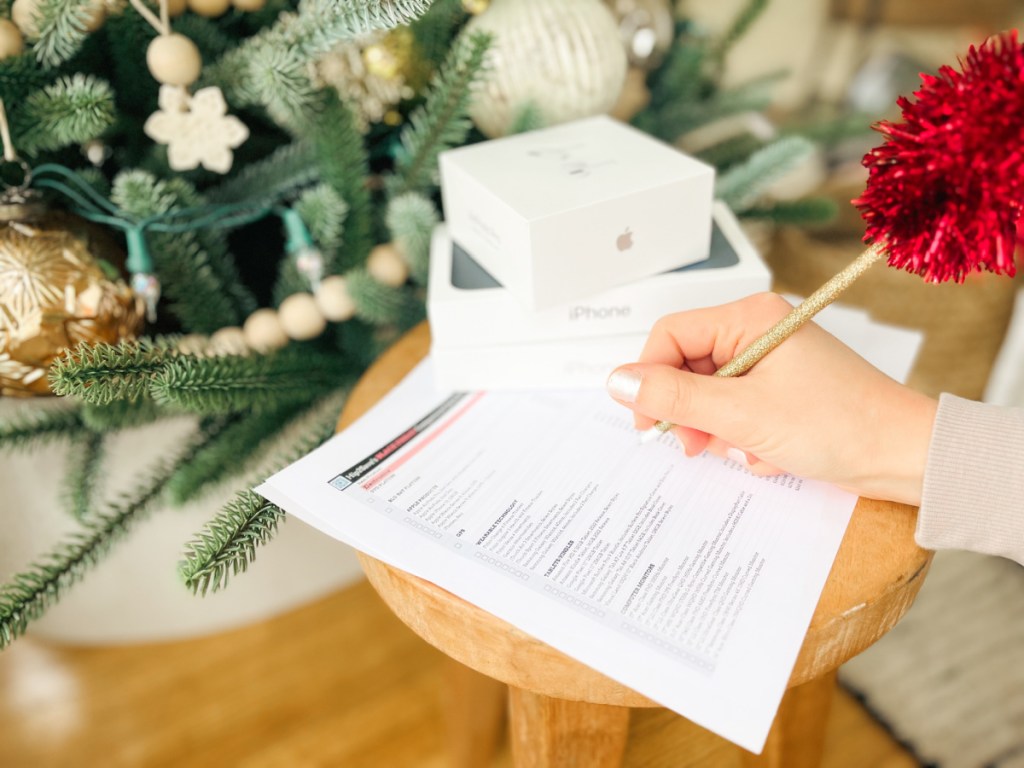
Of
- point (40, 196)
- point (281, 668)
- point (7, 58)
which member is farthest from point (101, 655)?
point (7, 58)

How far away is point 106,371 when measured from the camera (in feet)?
1.60

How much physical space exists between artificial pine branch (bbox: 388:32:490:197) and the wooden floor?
0.63 meters

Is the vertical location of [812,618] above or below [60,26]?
below

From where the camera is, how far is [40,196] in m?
0.63

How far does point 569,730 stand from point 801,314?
0.33 m

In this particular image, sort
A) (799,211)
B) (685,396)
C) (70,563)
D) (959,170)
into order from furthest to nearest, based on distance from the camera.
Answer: (799,211)
(70,563)
(685,396)
(959,170)

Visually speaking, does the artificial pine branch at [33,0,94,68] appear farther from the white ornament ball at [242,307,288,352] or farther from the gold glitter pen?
the gold glitter pen

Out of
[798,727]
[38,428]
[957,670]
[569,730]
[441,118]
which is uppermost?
[441,118]

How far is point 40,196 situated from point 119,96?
14 cm

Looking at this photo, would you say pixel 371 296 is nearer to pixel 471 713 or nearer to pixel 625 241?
pixel 625 241

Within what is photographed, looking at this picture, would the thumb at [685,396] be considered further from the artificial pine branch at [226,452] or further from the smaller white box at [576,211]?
the artificial pine branch at [226,452]

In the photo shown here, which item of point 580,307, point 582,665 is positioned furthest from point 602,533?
point 580,307

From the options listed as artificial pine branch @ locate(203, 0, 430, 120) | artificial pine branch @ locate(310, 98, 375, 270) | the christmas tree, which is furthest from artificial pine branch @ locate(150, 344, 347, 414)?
artificial pine branch @ locate(203, 0, 430, 120)

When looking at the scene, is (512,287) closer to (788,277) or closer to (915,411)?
(915,411)
